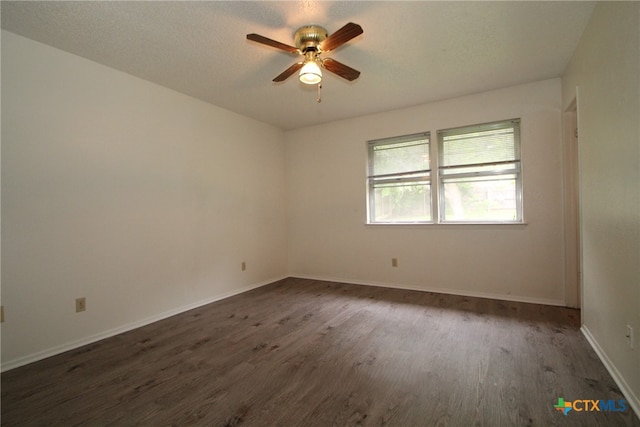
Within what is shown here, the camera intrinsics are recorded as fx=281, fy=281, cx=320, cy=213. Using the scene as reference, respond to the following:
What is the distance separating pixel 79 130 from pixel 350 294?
335cm

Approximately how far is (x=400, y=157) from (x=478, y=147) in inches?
38.9

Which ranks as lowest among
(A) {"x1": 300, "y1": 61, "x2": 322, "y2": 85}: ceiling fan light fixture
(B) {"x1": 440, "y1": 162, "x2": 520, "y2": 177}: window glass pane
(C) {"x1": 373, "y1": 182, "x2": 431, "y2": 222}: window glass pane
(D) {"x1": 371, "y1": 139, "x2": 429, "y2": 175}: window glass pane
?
(C) {"x1": 373, "y1": 182, "x2": 431, "y2": 222}: window glass pane

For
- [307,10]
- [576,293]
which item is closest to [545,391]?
[576,293]

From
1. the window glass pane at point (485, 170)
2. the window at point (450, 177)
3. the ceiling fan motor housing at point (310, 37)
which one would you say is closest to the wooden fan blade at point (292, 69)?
the ceiling fan motor housing at point (310, 37)

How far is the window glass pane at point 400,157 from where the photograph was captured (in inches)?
154

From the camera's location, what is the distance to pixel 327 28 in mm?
2170

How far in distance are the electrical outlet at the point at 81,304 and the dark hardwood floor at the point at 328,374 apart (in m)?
0.32

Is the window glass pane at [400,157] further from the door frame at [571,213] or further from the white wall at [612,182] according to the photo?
the white wall at [612,182]

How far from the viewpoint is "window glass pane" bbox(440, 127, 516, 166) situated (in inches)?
135

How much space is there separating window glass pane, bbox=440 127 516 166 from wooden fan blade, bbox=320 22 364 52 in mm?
2336

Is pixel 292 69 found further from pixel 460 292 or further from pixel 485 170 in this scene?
pixel 460 292

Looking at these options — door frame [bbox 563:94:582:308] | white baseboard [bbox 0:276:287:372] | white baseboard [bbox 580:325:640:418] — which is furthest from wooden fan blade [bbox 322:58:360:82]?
white baseboard [bbox 0:276:287:372]

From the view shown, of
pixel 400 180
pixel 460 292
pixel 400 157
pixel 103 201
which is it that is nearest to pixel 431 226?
pixel 400 180

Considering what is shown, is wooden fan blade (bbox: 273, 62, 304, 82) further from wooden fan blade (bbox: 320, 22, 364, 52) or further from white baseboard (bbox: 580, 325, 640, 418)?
white baseboard (bbox: 580, 325, 640, 418)
